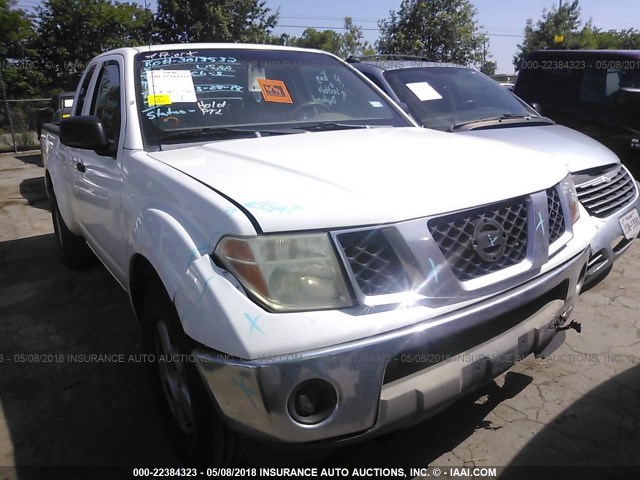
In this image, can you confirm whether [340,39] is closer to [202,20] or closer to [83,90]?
[202,20]

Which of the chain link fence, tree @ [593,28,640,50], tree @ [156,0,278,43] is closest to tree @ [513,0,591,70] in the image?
tree @ [593,28,640,50]

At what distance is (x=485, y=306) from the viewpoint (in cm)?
177

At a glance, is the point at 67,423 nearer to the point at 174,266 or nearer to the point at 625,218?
the point at 174,266

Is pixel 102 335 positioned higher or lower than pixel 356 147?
lower

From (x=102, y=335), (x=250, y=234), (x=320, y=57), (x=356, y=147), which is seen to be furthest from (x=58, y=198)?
(x=250, y=234)

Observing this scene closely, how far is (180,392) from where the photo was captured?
82.2 inches

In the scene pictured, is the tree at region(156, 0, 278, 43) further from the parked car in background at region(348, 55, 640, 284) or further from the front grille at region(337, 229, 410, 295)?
the front grille at region(337, 229, 410, 295)

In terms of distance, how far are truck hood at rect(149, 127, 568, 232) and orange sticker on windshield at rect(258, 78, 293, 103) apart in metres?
0.49

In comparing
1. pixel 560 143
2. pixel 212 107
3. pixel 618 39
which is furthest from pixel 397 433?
pixel 618 39

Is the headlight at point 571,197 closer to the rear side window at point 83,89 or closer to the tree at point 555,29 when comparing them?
the rear side window at point 83,89

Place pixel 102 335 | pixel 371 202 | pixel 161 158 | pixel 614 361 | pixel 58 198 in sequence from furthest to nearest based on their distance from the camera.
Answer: pixel 58 198
pixel 102 335
pixel 614 361
pixel 161 158
pixel 371 202

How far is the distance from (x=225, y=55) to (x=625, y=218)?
9.26 ft

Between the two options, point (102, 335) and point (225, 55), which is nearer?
point (225, 55)

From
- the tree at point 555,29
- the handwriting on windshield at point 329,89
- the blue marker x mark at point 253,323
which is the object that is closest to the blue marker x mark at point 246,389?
the blue marker x mark at point 253,323
